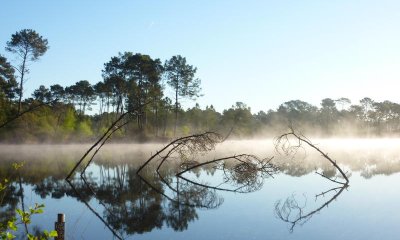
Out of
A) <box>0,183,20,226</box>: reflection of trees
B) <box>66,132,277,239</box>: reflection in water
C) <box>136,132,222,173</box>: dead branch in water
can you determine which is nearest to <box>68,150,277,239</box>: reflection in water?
<box>66,132,277,239</box>: reflection in water

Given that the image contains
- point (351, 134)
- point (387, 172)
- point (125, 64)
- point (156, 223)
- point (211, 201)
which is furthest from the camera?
point (351, 134)

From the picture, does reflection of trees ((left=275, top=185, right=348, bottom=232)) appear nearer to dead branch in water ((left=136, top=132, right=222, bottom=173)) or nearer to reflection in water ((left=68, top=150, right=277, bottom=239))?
reflection in water ((left=68, top=150, right=277, bottom=239))

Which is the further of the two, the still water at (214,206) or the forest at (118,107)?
the forest at (118,107)

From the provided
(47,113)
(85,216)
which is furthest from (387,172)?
(47,113)

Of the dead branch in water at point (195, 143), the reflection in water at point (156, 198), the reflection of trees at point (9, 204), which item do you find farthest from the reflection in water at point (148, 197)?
the reflection of trees at point (9, 204)

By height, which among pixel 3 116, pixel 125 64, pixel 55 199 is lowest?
pixel 55 199

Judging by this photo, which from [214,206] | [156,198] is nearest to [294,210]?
[214,206]

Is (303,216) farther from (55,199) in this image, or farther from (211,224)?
(55,199)

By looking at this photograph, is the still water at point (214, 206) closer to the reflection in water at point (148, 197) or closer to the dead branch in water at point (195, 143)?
the reflection in water at point (148, 197)

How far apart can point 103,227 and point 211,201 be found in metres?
4.56

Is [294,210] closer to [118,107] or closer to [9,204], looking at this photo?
[9,204]

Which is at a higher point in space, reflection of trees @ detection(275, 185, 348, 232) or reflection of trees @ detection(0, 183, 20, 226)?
reflection of trees @ detection(275, 185, 348, 232)

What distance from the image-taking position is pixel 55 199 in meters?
12.8

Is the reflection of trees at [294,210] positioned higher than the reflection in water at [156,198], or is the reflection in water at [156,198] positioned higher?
the reflection of trees at [294,210]
